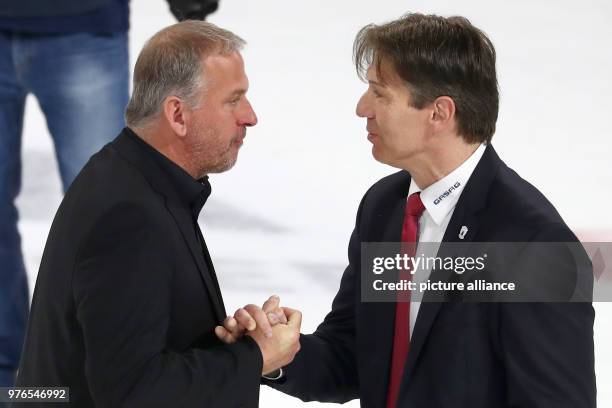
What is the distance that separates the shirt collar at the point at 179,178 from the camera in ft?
8.05

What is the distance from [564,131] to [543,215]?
376 centimetres

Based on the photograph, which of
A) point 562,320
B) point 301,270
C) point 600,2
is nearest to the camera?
point 562,320

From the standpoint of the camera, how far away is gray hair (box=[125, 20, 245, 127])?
2445 millimetres

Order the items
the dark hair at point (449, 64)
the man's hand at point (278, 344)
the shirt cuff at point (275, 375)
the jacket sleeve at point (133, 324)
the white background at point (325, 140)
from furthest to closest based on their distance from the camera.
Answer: the white background at point (325, 140)
the shirt cuff at point (275, 375)
the dark hair at point (449, 64)
the man's hand at point (278, 344)
the jacket sleeve at point (133, 324)

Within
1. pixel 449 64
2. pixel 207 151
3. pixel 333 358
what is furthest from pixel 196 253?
pixel 449 64

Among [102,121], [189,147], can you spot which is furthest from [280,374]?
[102,121]

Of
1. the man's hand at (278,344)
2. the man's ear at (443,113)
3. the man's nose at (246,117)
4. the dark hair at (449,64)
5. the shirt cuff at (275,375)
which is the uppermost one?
the dark hair at (449,64)

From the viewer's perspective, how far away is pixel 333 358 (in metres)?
2.89

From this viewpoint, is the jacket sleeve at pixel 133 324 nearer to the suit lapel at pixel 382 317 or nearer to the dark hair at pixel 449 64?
the suit lapel at pixel 382 317

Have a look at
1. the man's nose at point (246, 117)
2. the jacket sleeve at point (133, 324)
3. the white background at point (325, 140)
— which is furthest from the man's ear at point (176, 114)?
the white background at point (325, 140)

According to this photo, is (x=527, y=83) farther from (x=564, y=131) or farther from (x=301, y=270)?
(x=301, y=270)

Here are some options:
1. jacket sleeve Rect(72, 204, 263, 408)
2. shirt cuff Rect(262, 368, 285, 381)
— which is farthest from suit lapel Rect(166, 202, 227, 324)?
shirt cuff Rect(262, 368, 285, 381)

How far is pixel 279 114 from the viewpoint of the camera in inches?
240

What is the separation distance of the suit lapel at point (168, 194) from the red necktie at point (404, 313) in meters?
0.43
